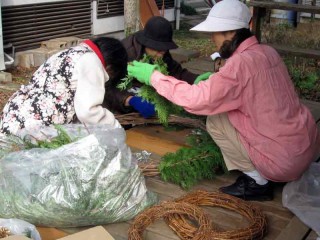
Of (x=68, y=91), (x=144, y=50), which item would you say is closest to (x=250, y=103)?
(x=68, y=91)

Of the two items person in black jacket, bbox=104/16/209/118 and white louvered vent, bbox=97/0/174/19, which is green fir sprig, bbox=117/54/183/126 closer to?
person in black jacket, bbox=104/16/209/118

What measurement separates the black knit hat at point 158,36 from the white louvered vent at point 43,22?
158 inches

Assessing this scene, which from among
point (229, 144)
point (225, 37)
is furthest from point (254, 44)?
point (229, 144)

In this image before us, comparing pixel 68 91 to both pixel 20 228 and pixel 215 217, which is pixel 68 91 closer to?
pixel 20 228

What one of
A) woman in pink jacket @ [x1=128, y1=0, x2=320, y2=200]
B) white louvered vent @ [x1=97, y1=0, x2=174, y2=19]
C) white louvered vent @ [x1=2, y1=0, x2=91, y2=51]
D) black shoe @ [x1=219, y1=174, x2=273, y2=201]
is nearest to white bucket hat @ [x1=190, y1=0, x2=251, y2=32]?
woman in pink jacket @ [x1=128, y1=0, x2=320, y2=200]

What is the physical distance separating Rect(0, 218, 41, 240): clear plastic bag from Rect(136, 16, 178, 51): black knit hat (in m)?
2.00

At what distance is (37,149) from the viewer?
2.68 m

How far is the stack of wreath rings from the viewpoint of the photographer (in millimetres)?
2576

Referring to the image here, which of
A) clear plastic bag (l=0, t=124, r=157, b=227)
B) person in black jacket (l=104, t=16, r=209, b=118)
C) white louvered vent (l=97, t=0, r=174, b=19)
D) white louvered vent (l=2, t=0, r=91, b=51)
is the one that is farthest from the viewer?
white louvered vent (l=97, t=0, r=174, b=19)

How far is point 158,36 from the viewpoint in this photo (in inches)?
154

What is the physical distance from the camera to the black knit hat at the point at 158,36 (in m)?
3.88

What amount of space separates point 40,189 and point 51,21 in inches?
237

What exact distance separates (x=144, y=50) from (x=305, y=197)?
6.18 ft

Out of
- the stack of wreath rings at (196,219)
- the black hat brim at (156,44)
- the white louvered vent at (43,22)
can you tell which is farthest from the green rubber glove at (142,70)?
the white louvered vent at (43,22)
